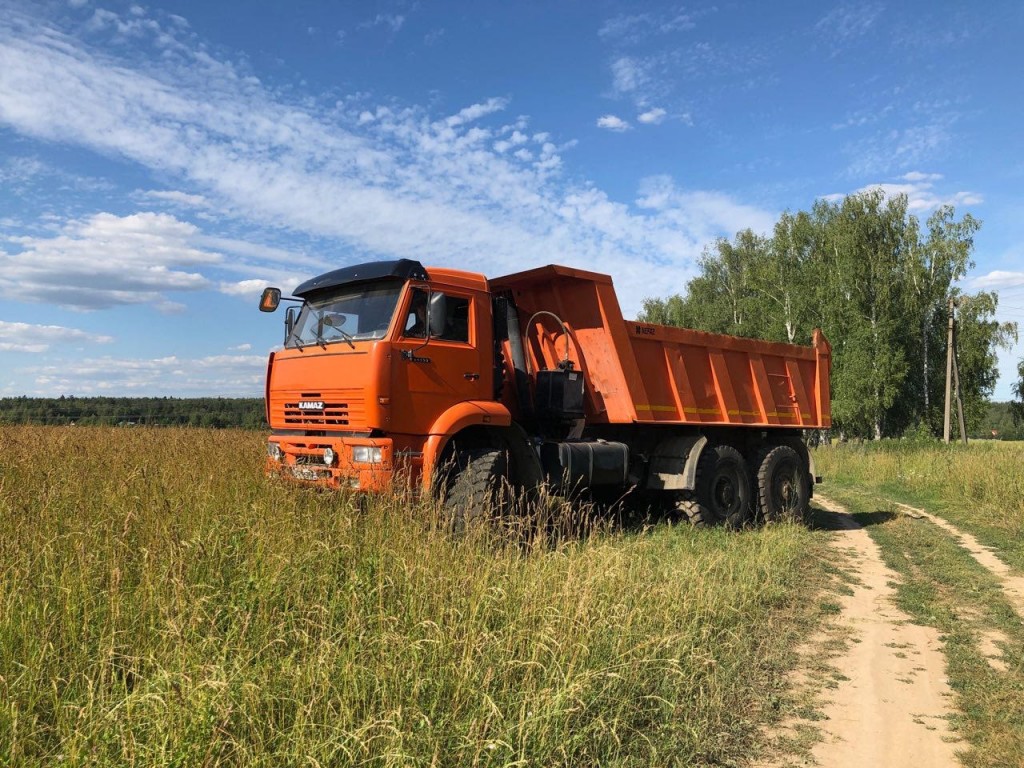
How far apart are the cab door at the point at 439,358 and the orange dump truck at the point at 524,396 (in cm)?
2

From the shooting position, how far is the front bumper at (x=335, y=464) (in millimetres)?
5746

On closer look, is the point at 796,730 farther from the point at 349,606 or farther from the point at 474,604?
the point at 349,606

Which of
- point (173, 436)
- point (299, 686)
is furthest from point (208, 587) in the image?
point (173, 436)

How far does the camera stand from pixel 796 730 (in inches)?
137

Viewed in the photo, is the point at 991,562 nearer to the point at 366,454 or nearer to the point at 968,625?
the point at 968,625

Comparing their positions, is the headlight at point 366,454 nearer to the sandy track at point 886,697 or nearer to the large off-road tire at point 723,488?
the sandy track at point 886,697

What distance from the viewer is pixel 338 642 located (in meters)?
3.16

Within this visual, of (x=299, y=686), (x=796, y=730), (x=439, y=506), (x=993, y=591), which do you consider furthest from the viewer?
(x=993, y=591)

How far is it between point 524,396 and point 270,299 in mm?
3065

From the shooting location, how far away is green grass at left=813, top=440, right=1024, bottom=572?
33.8 ft

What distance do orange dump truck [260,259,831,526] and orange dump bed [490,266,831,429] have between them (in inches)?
0.9

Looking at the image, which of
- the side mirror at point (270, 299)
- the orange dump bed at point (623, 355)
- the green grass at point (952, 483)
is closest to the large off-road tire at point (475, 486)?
the orange dump bed at point (623, 355)

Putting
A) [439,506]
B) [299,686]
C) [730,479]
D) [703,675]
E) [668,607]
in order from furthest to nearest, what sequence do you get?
[730,479], [439,506], [668,607], [703,675], [299,686]

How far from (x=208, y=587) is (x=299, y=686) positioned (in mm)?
1080
